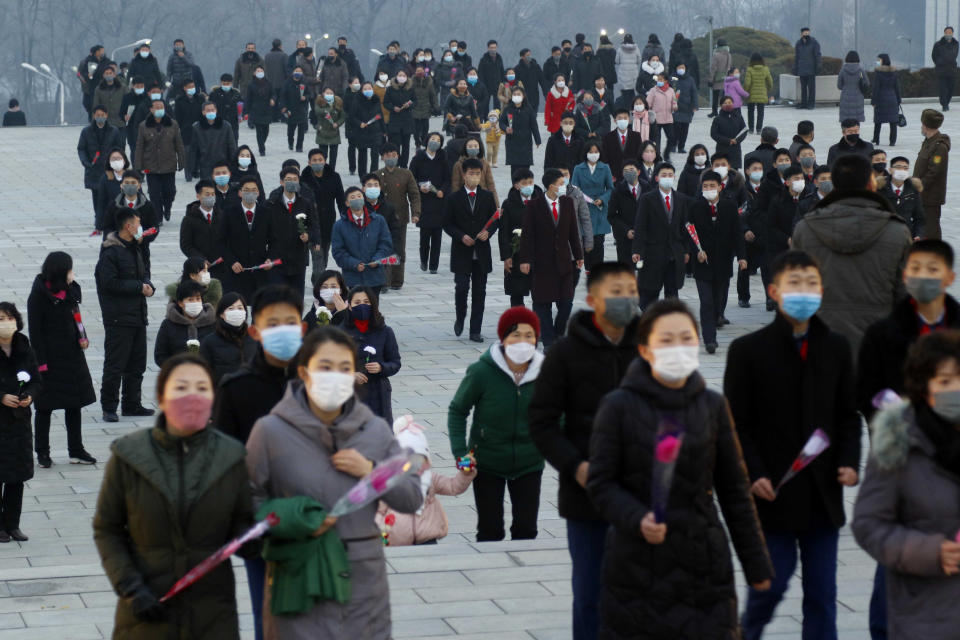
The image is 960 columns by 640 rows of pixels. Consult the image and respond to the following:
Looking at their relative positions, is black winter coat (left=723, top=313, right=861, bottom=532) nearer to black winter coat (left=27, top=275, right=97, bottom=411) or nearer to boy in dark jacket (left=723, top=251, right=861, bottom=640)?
boy in dark jacket (left=723, top=251, right=861, bottom=640)

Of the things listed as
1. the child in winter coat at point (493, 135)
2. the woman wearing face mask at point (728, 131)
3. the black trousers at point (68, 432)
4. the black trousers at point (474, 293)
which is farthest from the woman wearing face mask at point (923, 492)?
the child in winter coat at point (493, 135)

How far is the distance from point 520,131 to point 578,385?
19702mm

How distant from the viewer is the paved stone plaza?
6.83m

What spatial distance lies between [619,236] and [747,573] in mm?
11127

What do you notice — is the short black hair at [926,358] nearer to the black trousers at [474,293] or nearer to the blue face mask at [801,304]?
the blue face mask at [801,304]

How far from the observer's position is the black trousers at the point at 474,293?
15484 mm

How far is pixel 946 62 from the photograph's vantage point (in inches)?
1353

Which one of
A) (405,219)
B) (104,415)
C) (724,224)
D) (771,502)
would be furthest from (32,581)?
(405,219)

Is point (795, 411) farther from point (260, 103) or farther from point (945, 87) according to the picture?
point (945, 87)

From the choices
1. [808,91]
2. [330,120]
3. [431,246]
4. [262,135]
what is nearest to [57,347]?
[431,246]

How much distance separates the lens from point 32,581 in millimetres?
7793

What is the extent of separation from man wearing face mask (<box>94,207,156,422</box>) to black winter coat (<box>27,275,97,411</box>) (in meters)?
1.29

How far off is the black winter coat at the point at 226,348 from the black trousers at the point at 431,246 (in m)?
9.67

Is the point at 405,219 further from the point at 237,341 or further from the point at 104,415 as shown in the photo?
the point at 237,341
